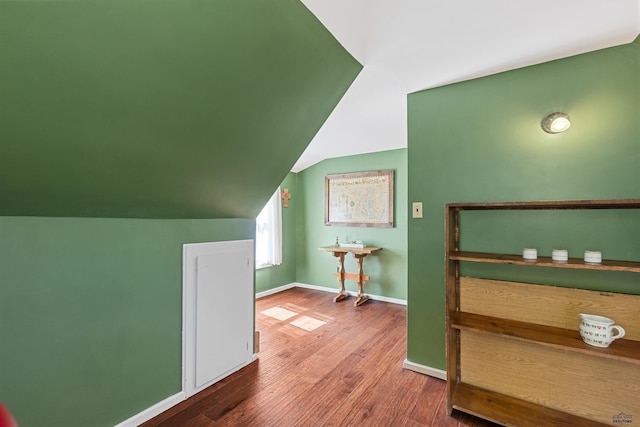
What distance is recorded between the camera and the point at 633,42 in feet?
5.10

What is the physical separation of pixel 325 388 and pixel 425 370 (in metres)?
0.77

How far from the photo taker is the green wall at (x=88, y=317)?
127 cm

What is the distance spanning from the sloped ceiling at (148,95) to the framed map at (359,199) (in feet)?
7.55

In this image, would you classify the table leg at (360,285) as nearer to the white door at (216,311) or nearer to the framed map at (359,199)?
the framed map at (359,199)

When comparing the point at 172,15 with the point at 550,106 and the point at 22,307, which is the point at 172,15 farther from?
the point at 550,106

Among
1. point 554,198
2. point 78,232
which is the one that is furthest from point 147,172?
point 554,198

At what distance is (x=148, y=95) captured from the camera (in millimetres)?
1136

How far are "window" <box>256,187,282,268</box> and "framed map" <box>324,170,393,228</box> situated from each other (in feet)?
2.61

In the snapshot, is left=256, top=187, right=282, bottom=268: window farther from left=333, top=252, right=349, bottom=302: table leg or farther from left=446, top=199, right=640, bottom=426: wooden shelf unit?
left=446, top=199, right=640, bottom=426: wooden shelf unit

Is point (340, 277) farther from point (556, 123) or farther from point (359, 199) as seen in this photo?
point (556, 123)

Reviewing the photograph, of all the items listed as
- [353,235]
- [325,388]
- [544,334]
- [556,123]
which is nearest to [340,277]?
[353,235]

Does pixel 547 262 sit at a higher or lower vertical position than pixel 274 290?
higher

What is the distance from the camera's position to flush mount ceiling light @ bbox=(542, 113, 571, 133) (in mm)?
1682

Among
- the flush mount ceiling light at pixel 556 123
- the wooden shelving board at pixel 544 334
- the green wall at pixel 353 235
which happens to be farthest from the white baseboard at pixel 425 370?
the flush mount ceiling light at pixel 556 123
